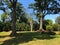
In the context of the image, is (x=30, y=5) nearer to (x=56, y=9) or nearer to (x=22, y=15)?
(x=56, y=9)

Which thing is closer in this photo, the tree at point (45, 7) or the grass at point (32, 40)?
the grass at point (32, 40)

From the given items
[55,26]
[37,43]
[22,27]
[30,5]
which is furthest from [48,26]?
[37,43]

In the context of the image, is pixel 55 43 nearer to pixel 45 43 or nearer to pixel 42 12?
pixel 45 43

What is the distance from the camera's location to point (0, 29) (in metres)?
Result: 59.6

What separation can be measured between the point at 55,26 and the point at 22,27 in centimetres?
1240

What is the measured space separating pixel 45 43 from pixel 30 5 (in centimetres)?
3967

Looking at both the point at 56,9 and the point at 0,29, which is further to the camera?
the point at 0,29

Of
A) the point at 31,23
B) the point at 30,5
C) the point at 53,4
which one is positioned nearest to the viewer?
the point at 53,4

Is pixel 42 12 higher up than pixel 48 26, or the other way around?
pixel 42 12

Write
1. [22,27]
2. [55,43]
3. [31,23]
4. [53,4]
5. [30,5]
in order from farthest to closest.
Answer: [31,23] < [22,27] < [30,5] < [53,4] < [55,43]

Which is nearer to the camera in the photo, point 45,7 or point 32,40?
point 32,40

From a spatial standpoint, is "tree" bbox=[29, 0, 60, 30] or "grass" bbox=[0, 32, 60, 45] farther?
"tree" bbox=[29, 0, 60, 30]

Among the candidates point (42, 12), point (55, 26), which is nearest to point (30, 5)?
point (42, 12)

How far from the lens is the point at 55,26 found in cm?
7156
